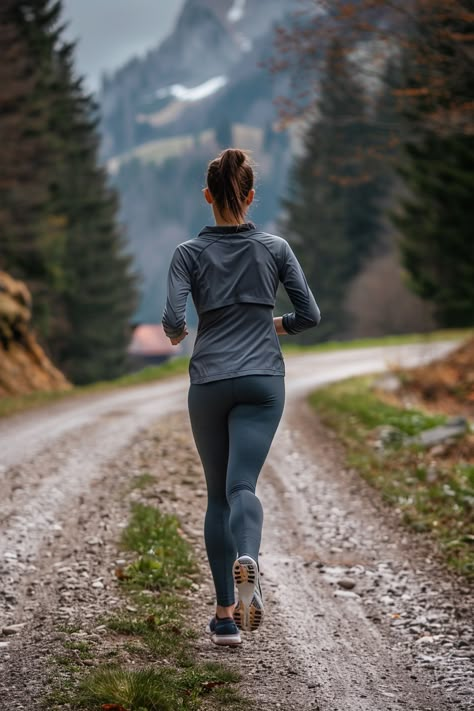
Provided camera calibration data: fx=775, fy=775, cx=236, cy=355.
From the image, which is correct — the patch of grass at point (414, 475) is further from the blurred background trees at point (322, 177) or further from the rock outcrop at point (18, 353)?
the rock outcrop at point (18, 353)

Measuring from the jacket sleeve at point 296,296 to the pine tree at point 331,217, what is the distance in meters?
42.1

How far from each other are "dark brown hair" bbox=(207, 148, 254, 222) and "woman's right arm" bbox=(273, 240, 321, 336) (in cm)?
29

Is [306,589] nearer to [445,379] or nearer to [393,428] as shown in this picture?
[393,428]

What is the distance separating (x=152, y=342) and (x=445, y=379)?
76.9 m

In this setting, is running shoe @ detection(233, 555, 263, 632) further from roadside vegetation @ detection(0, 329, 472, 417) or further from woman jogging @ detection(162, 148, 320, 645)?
roadside vegetation @ detection(0, 329, 472, 417)

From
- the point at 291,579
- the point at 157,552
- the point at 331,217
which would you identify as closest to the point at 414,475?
the point at 291,579

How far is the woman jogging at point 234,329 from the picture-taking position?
11.6ft

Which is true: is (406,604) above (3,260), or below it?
below

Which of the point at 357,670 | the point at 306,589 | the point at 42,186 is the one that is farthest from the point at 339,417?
the point at 42,186

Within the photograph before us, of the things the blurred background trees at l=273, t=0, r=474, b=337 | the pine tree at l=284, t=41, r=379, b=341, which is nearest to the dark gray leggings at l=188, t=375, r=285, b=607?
the blurred background trees at l=273, t=0, r=474, b=337

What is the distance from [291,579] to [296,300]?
232 centimetres

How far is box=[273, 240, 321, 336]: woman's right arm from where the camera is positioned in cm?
368

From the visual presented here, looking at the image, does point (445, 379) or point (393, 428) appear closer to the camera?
point (393, 428)

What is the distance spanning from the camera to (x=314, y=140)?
47656 mm
